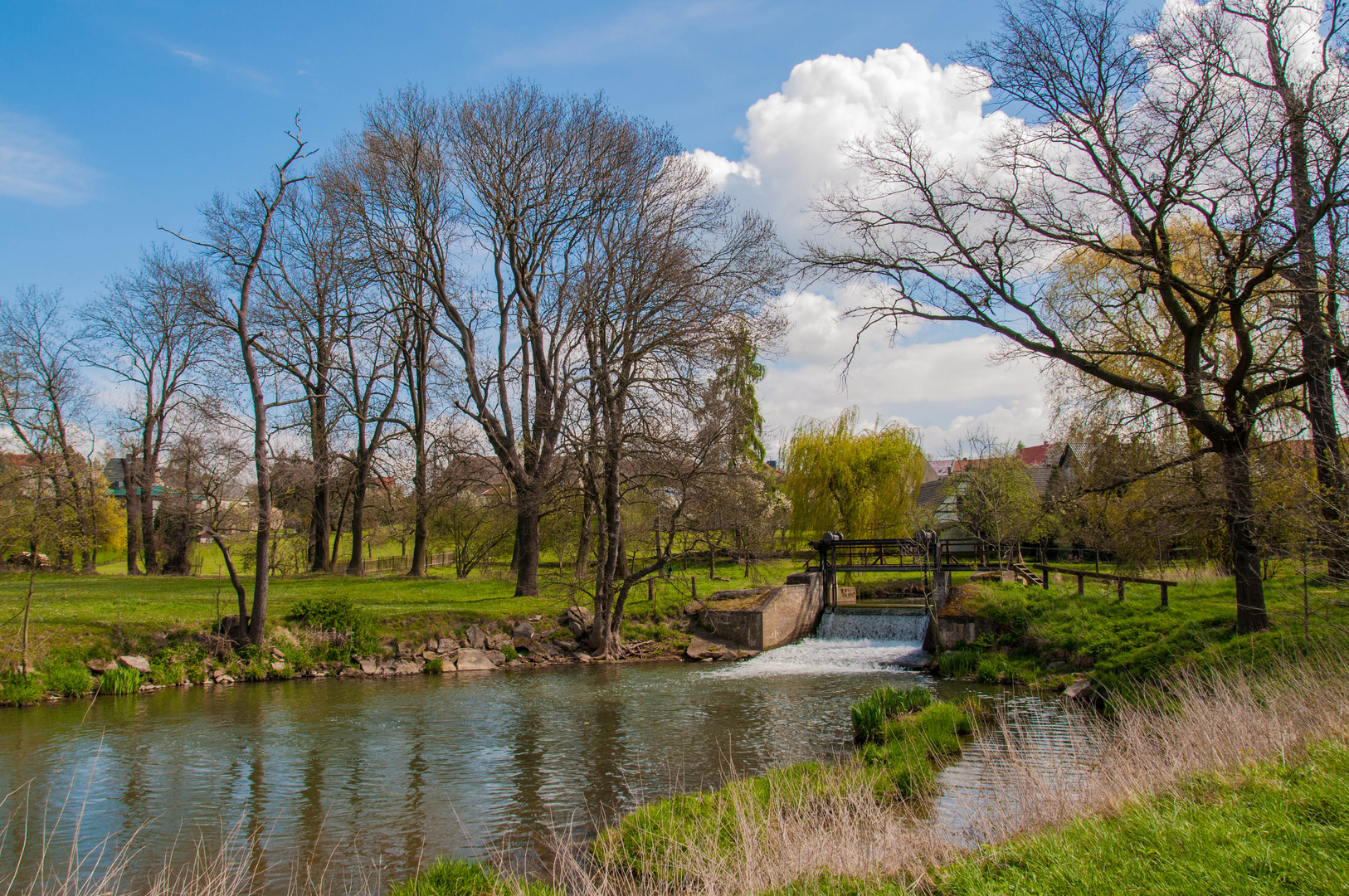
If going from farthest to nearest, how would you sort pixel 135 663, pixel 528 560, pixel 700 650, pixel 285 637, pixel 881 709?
pixel 528 560, pixel 700 650, pixel 285 637, pixel 135 663, pixel 881 709

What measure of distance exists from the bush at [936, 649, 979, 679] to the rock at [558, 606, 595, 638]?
9.09m

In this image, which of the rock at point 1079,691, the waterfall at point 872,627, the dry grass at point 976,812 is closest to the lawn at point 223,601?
the waterfall at point 872,627

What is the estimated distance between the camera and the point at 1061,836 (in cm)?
507

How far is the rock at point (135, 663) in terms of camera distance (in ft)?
50.6

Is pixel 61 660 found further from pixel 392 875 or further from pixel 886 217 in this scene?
pixel 886 217

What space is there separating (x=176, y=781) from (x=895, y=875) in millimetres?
8884

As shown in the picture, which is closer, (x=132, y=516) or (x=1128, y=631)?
(x=1128, y=631)

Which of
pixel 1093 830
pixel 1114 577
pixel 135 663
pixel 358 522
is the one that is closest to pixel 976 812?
pixel 1093 830

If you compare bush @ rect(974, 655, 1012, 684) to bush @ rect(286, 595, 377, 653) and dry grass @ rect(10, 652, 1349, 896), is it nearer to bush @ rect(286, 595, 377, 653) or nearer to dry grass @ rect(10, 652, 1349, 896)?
dry grass @ rect(10, 652, 1349, 896)

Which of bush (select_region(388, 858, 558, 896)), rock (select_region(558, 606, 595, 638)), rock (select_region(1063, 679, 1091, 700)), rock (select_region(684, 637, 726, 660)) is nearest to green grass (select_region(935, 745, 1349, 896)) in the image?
bush (select_region(388, 858, 558, 896))

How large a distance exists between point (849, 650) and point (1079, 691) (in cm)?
927

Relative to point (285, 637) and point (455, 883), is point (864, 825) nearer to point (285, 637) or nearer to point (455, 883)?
point (455, 883)

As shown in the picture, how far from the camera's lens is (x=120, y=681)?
15.0 meters

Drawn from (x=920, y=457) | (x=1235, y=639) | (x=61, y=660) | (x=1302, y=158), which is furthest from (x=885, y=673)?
(x=920, y=457)
